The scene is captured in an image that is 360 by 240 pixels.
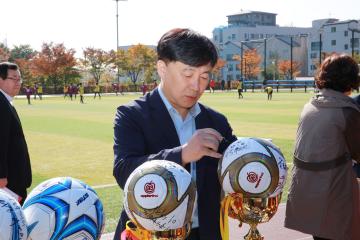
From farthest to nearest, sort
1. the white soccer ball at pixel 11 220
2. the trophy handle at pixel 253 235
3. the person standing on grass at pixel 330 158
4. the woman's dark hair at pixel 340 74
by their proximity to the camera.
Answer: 1. the woman's dark hair at pixel 340 74
2. the person standing on grass at pixel 330 158
3. the trophy handle at pixel 253 235
4. the white soccer ball at pixel 11 220

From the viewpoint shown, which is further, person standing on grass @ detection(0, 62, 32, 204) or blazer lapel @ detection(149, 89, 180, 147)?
person standing on grass @ detection(0, 62, 32, 204)

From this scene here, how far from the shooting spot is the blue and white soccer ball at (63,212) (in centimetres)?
158

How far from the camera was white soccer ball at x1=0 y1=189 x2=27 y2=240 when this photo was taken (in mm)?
1408

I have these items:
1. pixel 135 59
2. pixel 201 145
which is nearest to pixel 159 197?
pixel 201 145

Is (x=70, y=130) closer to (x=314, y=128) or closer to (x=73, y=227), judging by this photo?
(x=314, y=128)

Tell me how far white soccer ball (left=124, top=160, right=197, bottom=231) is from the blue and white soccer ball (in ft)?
0.44

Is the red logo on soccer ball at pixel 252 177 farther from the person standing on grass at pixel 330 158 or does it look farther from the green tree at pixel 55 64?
the green tree at pixel 55 64

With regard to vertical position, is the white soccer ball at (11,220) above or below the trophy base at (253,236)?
above

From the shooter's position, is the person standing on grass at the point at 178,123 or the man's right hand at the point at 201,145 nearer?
the man's right hand at the point at 201,145

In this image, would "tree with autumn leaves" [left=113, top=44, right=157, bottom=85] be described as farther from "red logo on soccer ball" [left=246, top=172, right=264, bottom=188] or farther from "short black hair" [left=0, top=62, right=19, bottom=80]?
"red logo on soccer ball" [left=246, top=172, right=264, bottom=188]

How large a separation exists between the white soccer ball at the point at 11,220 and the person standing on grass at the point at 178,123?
0.63 metres

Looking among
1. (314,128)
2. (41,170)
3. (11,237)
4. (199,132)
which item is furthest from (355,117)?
(41,170)

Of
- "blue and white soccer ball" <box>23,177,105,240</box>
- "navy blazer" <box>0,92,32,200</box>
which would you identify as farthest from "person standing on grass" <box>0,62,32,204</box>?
"blue and white soccer ball" <box>23,177,105,240</box>

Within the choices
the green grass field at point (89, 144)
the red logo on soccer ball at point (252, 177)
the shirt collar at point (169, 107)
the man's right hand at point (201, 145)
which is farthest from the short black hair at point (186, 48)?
the green grass field at point (89, 144)
